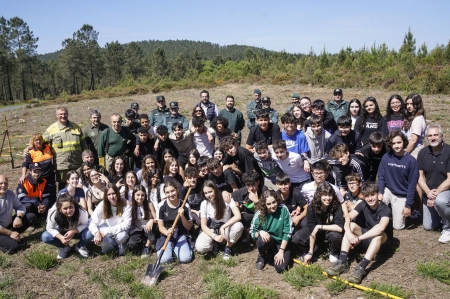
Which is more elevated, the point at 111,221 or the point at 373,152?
the point at 373,152

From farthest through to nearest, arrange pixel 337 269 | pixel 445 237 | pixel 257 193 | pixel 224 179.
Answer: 1. pixel 224 179
2. pixel 257 193
3. pixel 445 237
4. pixel 337 269

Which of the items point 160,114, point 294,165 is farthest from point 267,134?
point 160,114

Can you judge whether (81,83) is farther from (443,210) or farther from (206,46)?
(206,46)

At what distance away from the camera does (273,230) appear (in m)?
4.44

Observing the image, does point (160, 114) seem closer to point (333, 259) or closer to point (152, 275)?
point (152, 275)

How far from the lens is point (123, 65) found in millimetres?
64062

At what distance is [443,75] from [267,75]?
1648 centimetres

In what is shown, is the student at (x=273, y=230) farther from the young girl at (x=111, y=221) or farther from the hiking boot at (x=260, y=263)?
the young girl at (x=111, y=221)

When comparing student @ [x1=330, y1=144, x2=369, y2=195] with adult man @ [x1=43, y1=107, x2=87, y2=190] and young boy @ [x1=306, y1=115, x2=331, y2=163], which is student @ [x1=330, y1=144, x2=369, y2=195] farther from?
adult man @ [x1=43, y1=107, x2=87, y2=190]

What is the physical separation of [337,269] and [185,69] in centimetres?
6119

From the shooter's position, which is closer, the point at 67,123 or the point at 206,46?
the point at 67,123

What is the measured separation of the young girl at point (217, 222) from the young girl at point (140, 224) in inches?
29.3

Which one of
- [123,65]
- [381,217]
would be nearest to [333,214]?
[381,217]

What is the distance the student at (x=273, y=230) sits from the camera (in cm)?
432
